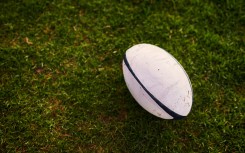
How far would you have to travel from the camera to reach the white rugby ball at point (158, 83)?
2.58 meters

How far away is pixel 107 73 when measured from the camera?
3.24 m

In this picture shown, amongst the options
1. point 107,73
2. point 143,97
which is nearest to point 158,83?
point 143,97

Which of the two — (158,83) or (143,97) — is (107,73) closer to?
(143,97)

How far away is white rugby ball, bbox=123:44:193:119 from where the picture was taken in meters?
2.58

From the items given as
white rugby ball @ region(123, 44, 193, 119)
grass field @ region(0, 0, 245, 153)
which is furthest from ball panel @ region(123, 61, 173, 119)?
grass field @ region(0, 0, 245, 153)

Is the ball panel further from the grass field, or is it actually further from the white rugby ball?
the grass field

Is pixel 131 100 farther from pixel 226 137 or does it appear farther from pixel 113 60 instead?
pixel 226 137

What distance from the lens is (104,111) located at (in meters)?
3.00

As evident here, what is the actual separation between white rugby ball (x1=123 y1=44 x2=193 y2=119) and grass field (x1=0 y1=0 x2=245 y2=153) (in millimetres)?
375

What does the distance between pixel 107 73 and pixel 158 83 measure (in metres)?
0.81

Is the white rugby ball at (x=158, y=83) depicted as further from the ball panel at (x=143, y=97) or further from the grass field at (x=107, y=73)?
the grass field at (x=107, y=73)

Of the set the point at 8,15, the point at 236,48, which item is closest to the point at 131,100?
the point at 236,48

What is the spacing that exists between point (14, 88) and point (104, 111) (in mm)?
962

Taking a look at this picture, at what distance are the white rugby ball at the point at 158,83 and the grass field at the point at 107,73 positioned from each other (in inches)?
14.8
